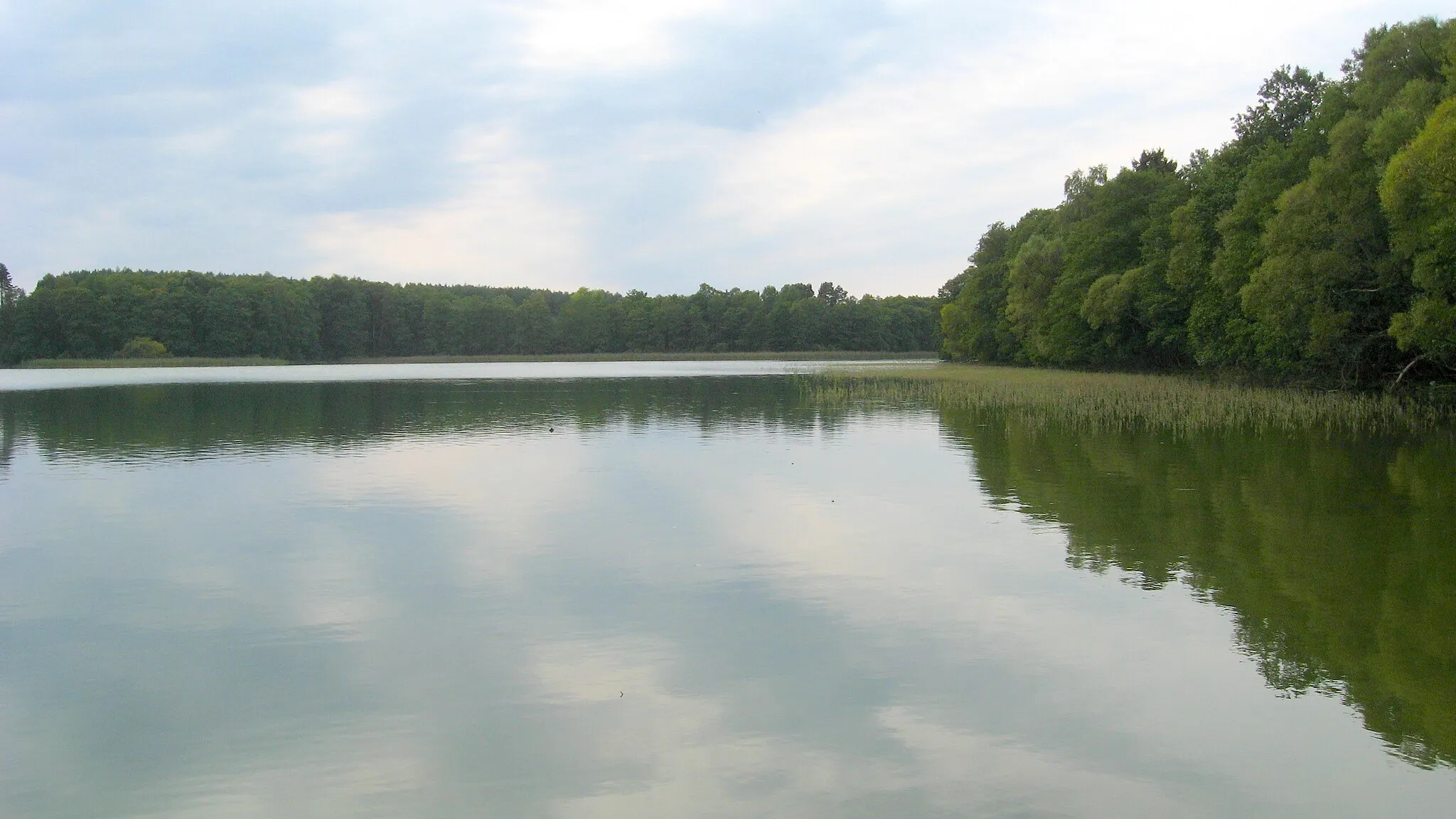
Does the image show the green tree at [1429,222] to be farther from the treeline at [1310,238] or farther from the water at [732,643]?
the water at [732,643]

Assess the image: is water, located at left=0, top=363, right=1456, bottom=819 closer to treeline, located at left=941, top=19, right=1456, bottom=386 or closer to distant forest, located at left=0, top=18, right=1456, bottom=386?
treeline, located at left=941, top=19, right=1456, bottom=386

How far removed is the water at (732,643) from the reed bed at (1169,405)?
9046 millimetres

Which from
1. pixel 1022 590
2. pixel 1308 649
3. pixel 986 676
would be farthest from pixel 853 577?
pixel 1308 649

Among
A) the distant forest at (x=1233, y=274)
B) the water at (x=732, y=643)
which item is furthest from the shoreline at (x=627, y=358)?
the water at (x=732, y=643)

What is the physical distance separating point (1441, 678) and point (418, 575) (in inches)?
381

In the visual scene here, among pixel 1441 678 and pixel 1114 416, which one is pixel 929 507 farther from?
pixel 1114 416

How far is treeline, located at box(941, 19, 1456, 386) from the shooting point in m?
27.1

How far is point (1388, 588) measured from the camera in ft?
36.6

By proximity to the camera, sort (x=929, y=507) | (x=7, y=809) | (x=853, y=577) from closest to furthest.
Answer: (x=7, y=809) < (x=853, y=577) < (x=929, y=507)

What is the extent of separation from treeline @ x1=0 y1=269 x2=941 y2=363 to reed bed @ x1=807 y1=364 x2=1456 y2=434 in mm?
86871

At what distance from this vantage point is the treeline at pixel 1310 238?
27.1 m

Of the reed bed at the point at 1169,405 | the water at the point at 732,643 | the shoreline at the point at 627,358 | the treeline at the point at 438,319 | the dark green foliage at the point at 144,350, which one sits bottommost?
the water at the point at 732,643

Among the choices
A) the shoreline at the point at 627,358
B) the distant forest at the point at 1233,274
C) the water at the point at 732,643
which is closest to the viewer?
the water at the point at 732,643

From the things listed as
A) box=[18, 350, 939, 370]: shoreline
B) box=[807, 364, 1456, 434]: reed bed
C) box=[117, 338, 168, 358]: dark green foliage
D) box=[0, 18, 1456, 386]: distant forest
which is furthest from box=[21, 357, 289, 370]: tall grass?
box=[807, 364, 1456, 434]: reed bed
